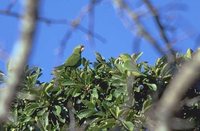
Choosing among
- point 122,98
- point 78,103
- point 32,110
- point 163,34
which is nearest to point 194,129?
point 122,98

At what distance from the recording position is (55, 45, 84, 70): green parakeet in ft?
15.3

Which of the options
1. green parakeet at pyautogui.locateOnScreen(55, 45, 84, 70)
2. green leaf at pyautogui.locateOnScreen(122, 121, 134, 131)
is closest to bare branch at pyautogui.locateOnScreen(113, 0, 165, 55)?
green leaf at pyautogui.locateOnScreen(122, 121, 134, 131)

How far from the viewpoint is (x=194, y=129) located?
14.2 feet

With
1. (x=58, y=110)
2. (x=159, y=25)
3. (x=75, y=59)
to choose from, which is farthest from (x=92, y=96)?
(x=159, y=25)

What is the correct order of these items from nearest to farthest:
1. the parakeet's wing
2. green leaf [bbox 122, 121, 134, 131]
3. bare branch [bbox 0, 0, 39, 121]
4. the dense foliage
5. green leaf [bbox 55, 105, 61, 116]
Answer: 1. bare branch [bbox 0, 0, 39, 121]
2. green leaf [bbox 122, 121, 134, 131]
3. the dense foliage
4. green leaf [bbox 55, 105, 61, 116]
5. the parakeet's wing

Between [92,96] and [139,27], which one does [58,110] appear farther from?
[139,27]

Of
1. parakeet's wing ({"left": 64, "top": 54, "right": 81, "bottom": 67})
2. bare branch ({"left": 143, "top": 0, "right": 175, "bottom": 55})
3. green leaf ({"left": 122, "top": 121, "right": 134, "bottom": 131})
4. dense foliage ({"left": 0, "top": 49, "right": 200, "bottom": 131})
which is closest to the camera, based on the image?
bare branch ({"left": 143, "top": 0, "right": 175, "bottom": 55})

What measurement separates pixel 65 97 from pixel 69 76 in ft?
0.57

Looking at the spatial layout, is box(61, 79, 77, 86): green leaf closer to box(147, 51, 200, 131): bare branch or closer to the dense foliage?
the dense foliage

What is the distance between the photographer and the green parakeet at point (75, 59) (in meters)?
4.67

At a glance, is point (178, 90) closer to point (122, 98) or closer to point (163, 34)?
point (163, 34)

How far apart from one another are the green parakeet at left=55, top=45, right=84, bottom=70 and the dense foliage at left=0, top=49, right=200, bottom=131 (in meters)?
0.04

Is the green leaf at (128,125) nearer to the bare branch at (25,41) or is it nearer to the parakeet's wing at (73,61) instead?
the parakeet's wing at (73,61)

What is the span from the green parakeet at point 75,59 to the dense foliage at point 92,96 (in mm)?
37
